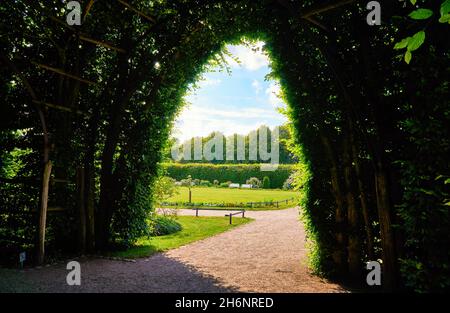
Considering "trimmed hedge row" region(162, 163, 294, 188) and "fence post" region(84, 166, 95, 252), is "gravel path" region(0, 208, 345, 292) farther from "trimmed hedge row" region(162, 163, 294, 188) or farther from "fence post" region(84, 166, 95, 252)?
"trimmed hedge row" region(162, 163, 294, 188)

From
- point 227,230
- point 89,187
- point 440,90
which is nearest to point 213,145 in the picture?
point 227,230

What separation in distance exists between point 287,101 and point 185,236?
8.57 m

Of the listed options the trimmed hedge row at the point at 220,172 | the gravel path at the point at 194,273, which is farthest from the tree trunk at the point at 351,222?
the trimmed hedge row at the point at 220,172

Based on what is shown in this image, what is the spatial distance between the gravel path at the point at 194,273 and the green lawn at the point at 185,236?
0.66m

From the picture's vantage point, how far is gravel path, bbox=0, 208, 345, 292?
7125 millimetres

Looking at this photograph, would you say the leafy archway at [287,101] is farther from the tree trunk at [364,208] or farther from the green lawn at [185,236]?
the green lawn at [185,236]

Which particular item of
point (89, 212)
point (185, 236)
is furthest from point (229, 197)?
point (89, 212)

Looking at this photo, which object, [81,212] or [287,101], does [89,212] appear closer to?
[81,212]

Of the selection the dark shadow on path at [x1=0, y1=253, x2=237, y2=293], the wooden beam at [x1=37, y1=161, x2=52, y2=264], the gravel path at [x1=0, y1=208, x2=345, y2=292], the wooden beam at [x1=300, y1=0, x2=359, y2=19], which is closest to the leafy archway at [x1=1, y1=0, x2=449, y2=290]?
the wooden beam at [x1=300, y1=0, x2=359, y2=19]

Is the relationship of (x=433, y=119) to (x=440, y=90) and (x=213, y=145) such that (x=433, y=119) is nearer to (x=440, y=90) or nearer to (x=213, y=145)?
(x=440, y=90)

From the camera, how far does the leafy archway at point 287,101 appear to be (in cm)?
536

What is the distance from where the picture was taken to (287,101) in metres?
8.48

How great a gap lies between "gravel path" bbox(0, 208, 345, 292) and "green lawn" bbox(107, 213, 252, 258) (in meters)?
0.66
